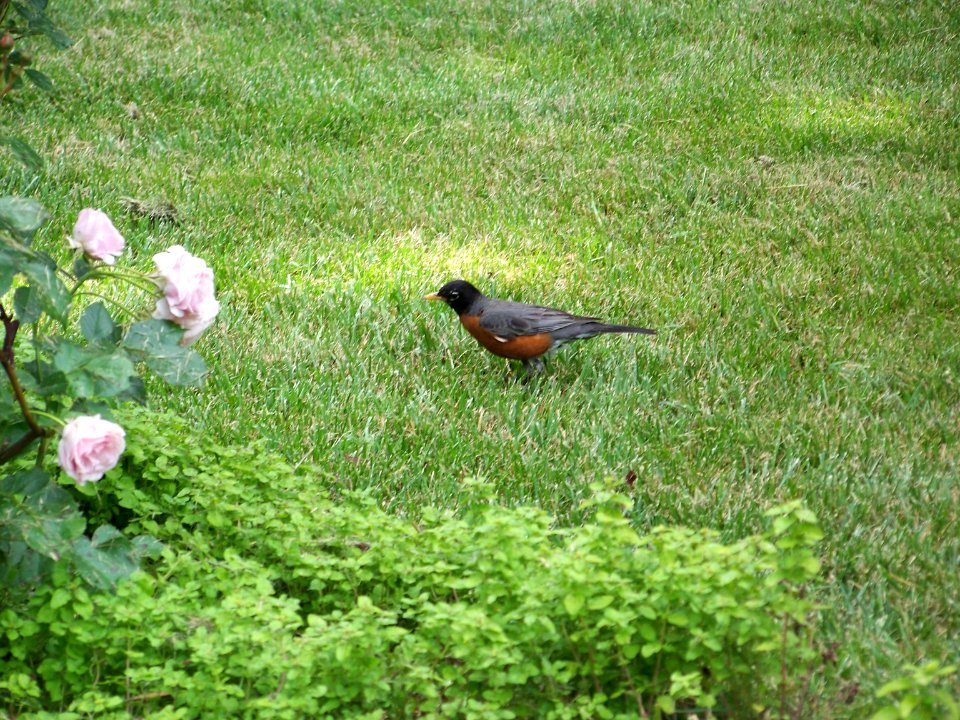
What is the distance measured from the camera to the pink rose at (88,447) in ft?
8.08

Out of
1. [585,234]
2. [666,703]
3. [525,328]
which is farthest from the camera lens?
[585,234]

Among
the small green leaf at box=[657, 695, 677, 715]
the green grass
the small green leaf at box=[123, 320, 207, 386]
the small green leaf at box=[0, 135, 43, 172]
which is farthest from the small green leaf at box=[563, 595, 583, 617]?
the small green leaf at box=[0, 135, 43, 172]

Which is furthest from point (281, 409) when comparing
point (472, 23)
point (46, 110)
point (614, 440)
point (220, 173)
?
point (472, 23)

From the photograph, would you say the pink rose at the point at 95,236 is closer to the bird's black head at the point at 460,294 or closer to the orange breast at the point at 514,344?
the orange breast at the point at 514,344

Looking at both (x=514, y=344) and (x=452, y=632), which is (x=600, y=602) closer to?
(x=452, y=632)

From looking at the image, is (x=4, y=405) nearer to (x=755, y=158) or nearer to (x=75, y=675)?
(x=75, y=675)

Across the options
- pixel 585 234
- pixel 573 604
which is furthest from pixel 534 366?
pixel 573 604

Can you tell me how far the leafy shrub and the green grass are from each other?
276 mm

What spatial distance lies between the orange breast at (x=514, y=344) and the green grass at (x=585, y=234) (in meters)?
0.15

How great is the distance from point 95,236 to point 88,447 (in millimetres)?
543

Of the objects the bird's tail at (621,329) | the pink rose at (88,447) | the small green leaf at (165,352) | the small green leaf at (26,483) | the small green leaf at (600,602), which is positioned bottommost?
the bird's tail at (621,329)

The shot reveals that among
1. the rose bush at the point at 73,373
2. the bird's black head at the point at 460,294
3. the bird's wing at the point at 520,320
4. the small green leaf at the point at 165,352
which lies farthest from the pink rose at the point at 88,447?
the bird's black head at the point at 460,294

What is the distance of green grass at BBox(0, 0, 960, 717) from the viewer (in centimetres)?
393

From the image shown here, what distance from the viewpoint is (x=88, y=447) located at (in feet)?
8.08
